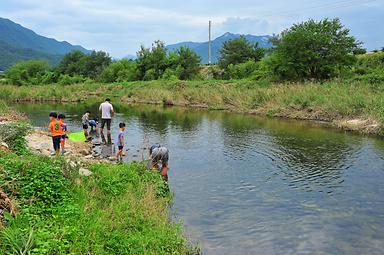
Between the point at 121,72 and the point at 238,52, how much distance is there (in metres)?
23.9

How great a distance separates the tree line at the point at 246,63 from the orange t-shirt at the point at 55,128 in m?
30.5

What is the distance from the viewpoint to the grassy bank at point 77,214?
6.27m

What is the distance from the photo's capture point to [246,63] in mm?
59062

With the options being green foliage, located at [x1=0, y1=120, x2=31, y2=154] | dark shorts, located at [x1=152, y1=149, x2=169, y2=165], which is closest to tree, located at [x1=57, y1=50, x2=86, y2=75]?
green foliage, located at [x1=0, y1=120, x2=31, y2=154]

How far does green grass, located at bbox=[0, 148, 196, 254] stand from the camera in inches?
247

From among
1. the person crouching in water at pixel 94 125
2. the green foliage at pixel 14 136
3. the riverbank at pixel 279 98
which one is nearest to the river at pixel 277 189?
the person crouching in water at pixel 94 125

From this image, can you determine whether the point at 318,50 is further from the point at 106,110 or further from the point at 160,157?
the point at 160,157

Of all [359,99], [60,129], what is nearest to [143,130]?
[60,129]

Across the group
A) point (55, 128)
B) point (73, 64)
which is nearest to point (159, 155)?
point (55, 128)

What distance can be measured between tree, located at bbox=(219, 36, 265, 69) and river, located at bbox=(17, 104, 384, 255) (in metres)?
46.6

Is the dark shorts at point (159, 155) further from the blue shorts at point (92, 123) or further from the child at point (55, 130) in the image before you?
the blue shorts at point (92, 123)

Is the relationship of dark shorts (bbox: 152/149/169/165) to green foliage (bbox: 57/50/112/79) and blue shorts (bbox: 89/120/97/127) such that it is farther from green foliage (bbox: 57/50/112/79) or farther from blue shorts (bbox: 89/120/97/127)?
green foliage (bbox: 57/50/112/79)

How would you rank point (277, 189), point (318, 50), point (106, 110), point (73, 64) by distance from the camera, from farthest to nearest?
point (73, 64), point (318, 50), point (106, 110), point (277, 189)

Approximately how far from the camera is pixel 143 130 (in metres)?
24.6
